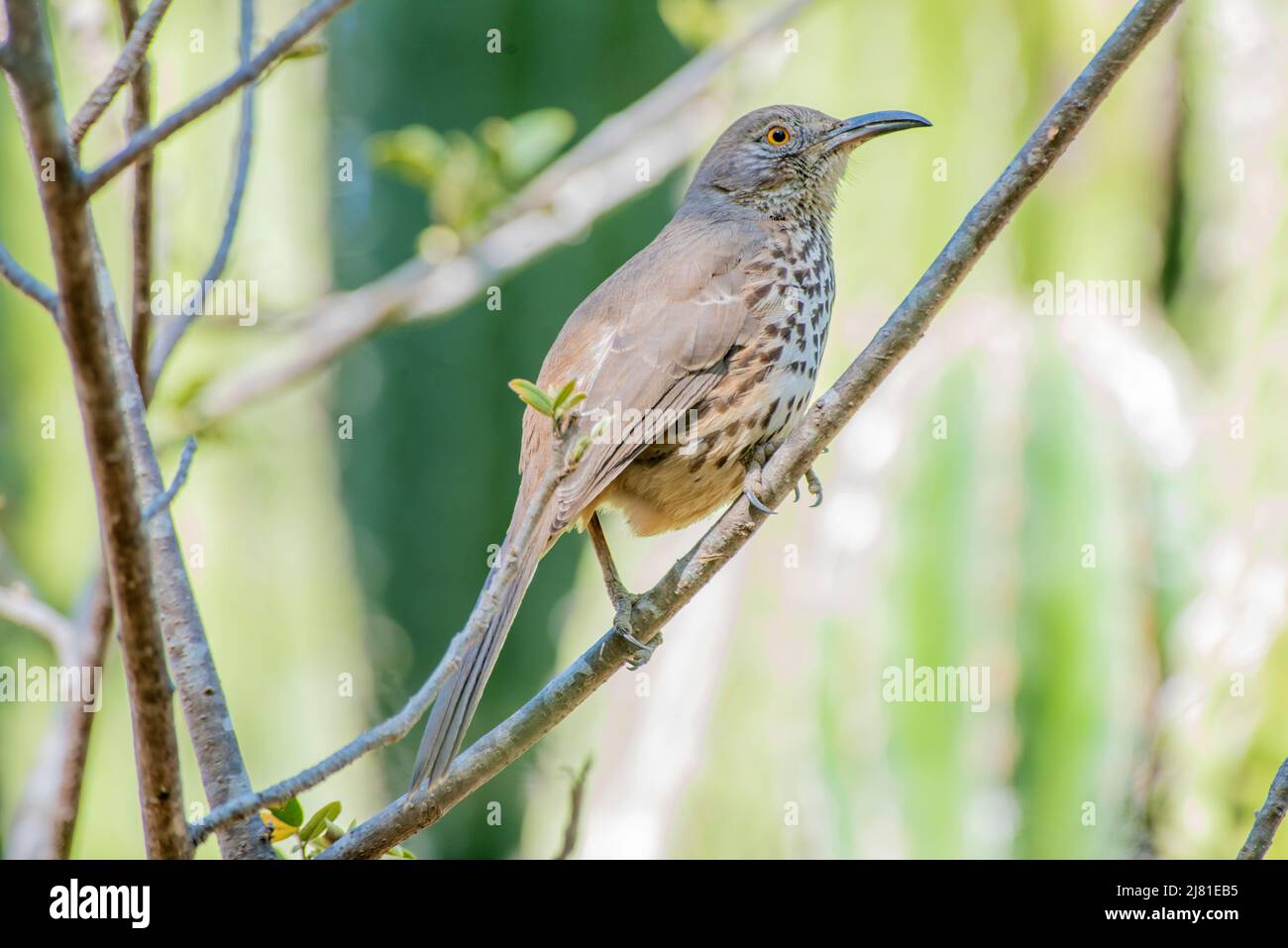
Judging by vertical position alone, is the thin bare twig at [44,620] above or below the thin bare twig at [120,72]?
below

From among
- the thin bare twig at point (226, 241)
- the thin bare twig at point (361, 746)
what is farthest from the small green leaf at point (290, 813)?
the thin bare twig at point (226, 241)

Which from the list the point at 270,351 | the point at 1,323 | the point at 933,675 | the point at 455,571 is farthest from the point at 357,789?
the point at 933,675

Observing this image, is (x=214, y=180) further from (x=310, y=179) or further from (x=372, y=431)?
(x=372, y=431)

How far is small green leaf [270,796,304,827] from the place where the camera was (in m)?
2.11

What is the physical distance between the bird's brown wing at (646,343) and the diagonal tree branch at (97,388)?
1210mm

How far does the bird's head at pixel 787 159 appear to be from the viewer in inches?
142

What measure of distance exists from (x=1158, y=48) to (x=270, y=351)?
3538mm

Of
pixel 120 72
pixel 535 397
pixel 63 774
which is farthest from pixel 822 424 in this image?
pixel 63 774

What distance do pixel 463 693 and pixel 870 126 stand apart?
200cm

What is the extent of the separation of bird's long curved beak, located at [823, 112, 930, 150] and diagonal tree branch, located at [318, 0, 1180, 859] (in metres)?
1.30

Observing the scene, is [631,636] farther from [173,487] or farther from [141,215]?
[141,215]

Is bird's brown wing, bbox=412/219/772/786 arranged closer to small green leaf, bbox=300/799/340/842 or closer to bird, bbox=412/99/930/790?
bird, bbox=412/99/930/790

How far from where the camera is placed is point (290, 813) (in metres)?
2.12

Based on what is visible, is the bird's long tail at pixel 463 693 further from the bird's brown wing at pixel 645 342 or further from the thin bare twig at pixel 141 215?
the thin bare twig at pixel 141 215
